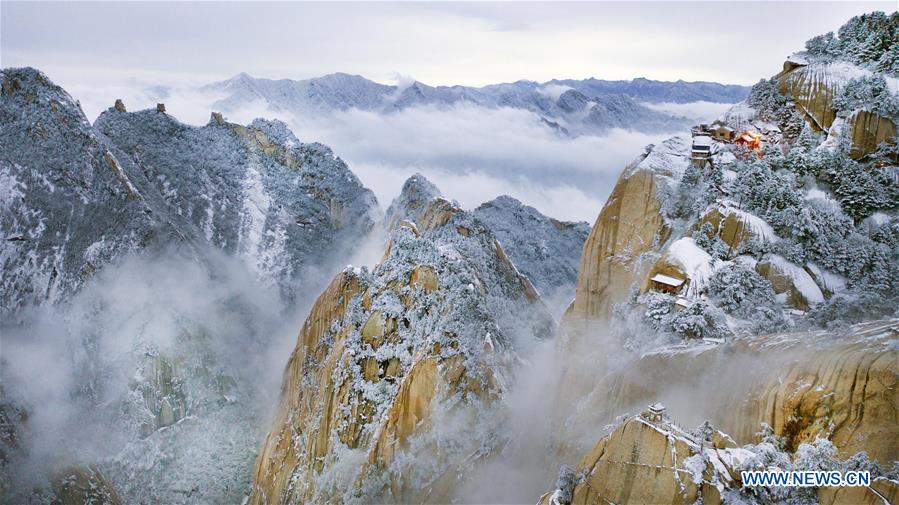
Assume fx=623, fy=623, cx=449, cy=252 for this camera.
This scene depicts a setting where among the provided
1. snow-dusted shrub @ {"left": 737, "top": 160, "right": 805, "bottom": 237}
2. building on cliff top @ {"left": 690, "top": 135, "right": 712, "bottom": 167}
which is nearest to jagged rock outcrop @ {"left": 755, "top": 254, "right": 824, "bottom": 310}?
snow-dusted shrub @ {"left": 737, "top": 160, "right": 805, "bottom": 237}

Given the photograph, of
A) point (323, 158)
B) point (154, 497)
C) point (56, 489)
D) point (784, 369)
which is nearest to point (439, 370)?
point (784, 369)

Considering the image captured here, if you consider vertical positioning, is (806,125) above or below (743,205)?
above

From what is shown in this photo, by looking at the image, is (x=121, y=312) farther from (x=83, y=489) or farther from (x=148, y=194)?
(x=83, y=489)

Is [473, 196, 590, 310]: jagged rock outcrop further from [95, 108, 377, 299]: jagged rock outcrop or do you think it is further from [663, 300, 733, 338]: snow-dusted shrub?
[663, 300, 733, 338]: snow-dusted shrub

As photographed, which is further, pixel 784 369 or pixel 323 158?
pixel 323 158

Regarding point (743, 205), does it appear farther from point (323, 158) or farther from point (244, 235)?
point (323, 158)

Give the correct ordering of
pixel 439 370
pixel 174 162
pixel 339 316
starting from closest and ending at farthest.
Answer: pixel 439 370, pixel 339 316, pixel 174 162

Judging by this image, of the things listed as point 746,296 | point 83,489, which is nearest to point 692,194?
point 746,296

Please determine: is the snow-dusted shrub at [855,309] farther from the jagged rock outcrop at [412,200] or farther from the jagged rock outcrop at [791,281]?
the jagged rock outcrop at [412,200]
